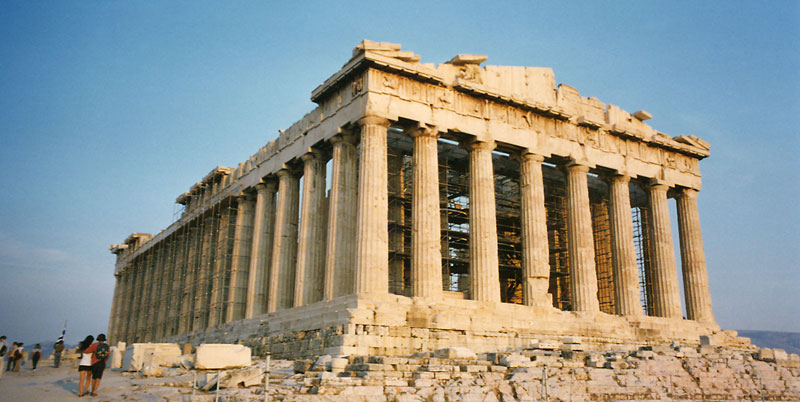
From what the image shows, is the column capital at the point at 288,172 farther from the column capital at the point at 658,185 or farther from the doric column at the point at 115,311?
the doric column at the point at 115,311

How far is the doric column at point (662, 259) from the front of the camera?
105ft

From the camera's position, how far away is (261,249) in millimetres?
33406

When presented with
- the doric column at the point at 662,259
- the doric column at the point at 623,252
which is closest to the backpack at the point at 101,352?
the doric column at the point at 623,252

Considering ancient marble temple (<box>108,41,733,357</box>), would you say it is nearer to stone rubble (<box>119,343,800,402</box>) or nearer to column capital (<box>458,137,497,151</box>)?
column capital (<box>458,137,497,151</box>)

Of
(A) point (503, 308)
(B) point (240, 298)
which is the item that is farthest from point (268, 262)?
(A) point (503, 308)

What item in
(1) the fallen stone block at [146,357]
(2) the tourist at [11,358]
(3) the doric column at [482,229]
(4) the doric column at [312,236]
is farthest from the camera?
(4) the doric column at [312,236]

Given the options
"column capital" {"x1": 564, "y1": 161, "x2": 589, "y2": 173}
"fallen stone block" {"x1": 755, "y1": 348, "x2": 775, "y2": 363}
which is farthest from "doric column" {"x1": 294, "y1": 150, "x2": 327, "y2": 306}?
"fallen stone block" {"x1": 755, "y1": 348, "x2": 775, "y2": 363}

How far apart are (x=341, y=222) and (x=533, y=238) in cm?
815

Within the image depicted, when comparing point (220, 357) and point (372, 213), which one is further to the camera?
point (372, 213)

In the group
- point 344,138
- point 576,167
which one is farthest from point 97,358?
point 576,167

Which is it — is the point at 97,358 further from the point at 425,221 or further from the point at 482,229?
the point at 482,229

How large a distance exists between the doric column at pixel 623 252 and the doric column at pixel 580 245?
5.19ft

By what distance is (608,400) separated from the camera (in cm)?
1673

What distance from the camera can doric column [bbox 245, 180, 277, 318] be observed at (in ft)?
108
